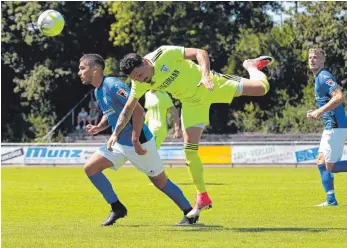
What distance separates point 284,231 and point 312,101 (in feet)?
126

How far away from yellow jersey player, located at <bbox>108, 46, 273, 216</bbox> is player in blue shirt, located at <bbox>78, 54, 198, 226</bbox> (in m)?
0.29

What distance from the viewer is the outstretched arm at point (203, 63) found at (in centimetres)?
1062

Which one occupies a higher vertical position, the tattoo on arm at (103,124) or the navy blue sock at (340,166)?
the tattoo on arm at (103,124)

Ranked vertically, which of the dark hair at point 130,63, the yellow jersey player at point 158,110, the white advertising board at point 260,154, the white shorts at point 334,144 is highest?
the dark hair at point 130,63

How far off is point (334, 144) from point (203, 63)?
4.63m

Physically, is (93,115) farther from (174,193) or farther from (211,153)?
(174,193)

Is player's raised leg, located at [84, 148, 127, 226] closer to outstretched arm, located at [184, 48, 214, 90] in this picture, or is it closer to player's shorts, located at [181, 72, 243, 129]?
player's shorts, located at [181, 72, 243, 129]

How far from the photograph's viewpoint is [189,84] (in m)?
11.4

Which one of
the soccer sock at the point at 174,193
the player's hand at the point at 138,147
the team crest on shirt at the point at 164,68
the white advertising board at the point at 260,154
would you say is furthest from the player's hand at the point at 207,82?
the white advertising board at the point at 260,154

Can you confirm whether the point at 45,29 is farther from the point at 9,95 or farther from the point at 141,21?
the point at 9,95

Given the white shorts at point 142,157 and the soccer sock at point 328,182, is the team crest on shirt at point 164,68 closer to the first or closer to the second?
the white shorts at point 142,157

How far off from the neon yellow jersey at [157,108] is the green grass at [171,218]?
149cm

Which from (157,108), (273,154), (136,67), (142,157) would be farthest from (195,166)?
(273,154)

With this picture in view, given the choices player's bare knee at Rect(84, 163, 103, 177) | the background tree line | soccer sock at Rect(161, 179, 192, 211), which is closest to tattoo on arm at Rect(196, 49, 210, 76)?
soccer sock at Rect(161, 179, 192, 211)
